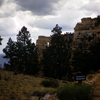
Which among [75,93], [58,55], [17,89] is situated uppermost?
[58,55]

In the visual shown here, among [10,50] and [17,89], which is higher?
[10,50]

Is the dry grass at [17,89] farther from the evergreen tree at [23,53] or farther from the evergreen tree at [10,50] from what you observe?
the evergreen tree at [10,50]

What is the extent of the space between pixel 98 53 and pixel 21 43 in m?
17.5

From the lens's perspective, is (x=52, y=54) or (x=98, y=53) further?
(x=52, y=54)

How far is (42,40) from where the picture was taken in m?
52.9

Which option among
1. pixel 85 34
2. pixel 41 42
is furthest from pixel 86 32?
pixel 41 42

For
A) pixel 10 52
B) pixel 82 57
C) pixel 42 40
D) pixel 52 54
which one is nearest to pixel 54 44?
pixel 52 54

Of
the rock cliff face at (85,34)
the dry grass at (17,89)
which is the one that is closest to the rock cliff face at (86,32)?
the rock cliff face at (85,34)

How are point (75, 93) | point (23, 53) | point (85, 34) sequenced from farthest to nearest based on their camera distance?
point (85, 34)
point (23, 53)
point (75, 93)

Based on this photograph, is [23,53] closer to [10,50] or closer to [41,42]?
[10,50]

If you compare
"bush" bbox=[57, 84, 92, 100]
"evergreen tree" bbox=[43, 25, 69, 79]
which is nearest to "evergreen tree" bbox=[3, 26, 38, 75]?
"evergreen tree" bbox=[43, 25, 69, 79]

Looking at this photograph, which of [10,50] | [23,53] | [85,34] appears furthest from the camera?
[85,34]

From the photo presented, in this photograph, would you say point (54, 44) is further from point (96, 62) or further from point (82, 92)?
point (82, 92)

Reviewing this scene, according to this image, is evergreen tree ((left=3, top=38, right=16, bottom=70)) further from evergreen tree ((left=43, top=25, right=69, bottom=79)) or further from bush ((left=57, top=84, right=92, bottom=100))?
bush ((left=57, top=84, right=92, bottom=100))
